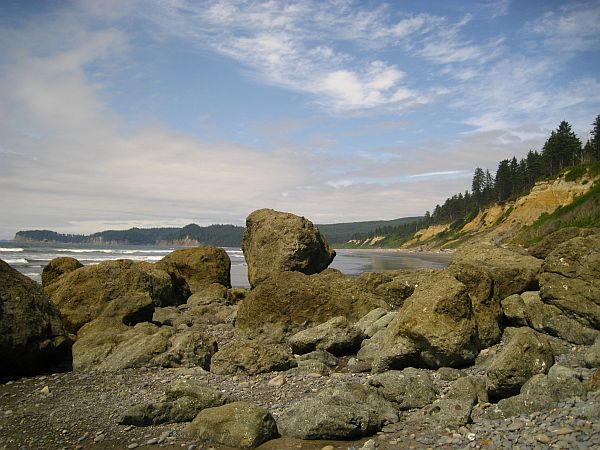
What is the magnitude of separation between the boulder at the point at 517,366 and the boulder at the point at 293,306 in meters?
7.27

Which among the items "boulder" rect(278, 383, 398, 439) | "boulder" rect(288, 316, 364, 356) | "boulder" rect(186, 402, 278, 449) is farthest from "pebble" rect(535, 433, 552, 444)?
"boulder" rect(288, 316, 364, 356)

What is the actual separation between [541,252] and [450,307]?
1264 centimetres

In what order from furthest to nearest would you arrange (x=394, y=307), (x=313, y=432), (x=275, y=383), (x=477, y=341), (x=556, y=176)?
(x=556, y=176), (x=394, y=307), (x=477, y=341), (x=275, y=383), (x=313, y=432)

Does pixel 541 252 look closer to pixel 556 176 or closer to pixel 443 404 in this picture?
pixel 443 404

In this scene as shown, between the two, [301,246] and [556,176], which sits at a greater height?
[556,176]

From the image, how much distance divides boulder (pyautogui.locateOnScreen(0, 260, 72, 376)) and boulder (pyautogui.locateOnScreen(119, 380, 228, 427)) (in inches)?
196

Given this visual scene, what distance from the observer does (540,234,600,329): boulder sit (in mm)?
12367

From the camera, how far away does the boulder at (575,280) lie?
12.4 meters

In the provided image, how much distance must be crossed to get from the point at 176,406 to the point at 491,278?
383 inches

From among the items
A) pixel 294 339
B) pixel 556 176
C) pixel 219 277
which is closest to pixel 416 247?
pixel 556 176

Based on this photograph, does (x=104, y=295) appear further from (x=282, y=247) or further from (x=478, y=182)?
(x=478, y=182)

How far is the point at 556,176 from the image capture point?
84625mm

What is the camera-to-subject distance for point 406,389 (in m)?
9.62

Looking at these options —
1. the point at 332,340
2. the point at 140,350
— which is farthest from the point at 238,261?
the point at 140,350
